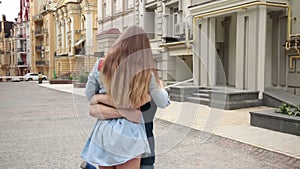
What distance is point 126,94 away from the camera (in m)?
2.11

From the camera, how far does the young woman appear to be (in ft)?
6.91

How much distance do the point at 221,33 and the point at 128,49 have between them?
12.4 metres

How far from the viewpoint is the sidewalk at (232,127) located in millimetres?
3092

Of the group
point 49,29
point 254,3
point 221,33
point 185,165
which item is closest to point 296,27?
point 254,3

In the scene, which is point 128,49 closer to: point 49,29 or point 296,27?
point 296,27

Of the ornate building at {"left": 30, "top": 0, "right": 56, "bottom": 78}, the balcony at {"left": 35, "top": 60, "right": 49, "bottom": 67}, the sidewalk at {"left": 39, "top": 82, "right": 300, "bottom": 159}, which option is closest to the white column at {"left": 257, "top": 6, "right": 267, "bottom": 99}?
the sidewalk at {"left": 39, "top": 82, "right": 300, "bottom": 159}

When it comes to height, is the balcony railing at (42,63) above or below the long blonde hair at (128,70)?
above

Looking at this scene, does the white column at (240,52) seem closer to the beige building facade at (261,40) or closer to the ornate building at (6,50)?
the beige building facade at (261,40)

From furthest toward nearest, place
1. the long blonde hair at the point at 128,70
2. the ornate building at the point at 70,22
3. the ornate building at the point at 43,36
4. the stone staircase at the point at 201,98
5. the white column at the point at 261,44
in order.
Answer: the ornate building at the point at 43,36 < the ornate building at the point at 70,22 < the white column at the point at 261,44 < the stone staircase at the point at 201,98 < the long blonde hair at the point at 128,70

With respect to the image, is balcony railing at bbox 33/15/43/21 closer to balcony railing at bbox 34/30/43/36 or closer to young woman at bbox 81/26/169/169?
balcony railing at bbox 34/30/43/36

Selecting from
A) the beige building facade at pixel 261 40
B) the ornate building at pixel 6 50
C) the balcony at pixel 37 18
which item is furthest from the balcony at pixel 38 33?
the beige building facade at pixel 261 40

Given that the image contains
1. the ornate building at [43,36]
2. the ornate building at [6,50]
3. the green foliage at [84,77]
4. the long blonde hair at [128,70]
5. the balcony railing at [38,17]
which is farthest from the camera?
the ornate building at [6,50]

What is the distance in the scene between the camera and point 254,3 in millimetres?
10320

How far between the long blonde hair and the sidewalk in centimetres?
71
